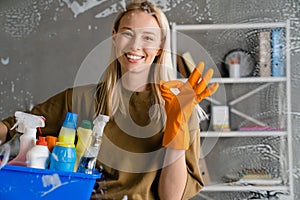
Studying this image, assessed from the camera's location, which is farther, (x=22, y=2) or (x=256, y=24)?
(x=22, y=2)

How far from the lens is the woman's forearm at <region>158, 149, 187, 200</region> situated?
36.8 inches

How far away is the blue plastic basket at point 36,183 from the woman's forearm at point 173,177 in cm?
23

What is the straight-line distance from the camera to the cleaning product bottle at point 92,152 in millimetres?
798

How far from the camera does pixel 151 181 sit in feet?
3.16

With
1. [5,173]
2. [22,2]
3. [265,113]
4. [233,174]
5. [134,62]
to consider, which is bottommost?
[233,174]

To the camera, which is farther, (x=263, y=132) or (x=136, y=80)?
(x=263, y=132)

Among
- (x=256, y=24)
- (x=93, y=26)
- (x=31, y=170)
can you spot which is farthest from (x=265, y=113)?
(x=31, y=170)

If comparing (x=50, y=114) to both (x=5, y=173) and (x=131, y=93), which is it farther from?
(x=5, y=173)

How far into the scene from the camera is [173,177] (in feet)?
3.12

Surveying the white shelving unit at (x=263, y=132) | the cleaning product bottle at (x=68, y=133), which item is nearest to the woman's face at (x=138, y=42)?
the cleaning product bottle at (x=68, y=133)

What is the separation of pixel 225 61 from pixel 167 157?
3.90ft

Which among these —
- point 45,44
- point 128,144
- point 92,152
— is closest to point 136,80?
Result: point 128,144

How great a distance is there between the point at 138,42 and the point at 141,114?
0.52ft

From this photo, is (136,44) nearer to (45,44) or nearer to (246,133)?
(246,133)
